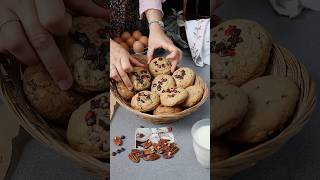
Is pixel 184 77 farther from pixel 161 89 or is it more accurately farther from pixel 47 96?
pixel 47 96

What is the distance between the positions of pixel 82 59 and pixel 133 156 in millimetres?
214

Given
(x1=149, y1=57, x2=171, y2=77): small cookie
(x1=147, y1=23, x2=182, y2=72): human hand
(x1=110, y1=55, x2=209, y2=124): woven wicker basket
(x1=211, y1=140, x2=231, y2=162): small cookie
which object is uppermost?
(x1=147, y1=23, x2=182, y2=72): human hand

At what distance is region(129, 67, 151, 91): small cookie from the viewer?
2.61ft

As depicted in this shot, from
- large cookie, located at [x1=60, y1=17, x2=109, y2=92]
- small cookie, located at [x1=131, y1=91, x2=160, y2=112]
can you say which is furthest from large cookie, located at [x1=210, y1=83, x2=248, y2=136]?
large cookie, located at [x1=60, y1=17, x2=109, y2=92]

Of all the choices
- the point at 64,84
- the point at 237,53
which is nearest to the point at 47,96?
the point at 64,84

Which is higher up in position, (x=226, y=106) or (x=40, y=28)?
(x=40, y=28)

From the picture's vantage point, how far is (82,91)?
0.81 m

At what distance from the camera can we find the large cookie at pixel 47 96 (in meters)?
0.79

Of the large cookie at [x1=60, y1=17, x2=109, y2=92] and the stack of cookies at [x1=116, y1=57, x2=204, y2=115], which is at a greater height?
the large cookie at [x1=60, y1=17, x2=109, y2=92]

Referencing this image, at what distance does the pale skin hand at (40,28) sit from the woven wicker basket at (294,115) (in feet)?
1.14

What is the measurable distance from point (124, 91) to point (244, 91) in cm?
24

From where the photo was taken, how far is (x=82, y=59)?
0.80 meters

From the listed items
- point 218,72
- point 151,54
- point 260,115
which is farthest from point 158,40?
point 260,115

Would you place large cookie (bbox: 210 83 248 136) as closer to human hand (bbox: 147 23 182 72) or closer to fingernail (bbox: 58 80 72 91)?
human hand (bbox: 147 23 182 72)
